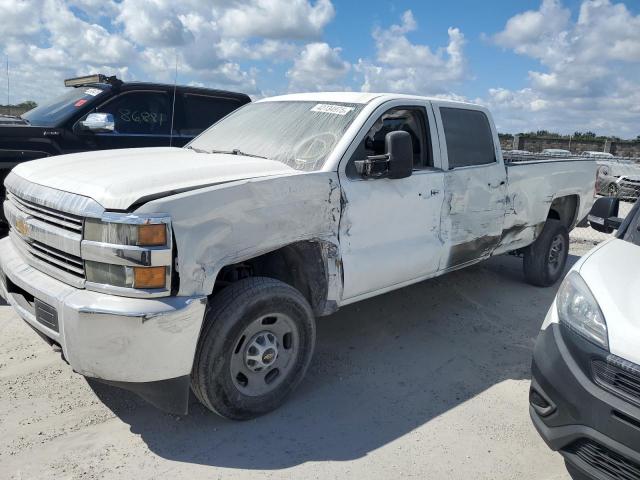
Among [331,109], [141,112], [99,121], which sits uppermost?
[331,109]

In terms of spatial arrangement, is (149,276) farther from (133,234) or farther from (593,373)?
(593,373)

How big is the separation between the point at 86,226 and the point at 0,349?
6.57 ft

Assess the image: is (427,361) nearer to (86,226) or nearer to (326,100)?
(326,100)

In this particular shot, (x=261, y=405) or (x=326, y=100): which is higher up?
(x=326, y=100)

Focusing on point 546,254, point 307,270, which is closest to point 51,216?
point 307,270

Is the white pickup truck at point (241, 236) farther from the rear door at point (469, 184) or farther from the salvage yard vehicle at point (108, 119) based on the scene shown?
the salvage yard vehicle at point (108, 119)

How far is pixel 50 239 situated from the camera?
294cm

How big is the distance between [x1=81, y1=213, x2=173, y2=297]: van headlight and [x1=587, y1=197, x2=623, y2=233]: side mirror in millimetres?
3005

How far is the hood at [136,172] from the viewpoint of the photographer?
9.07 ft

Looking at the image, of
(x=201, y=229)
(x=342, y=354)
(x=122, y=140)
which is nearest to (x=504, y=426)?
(x=342, y=354)

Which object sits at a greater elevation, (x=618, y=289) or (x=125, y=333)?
(x=618, y=289)

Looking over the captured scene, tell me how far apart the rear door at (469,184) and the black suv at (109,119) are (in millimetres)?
3589

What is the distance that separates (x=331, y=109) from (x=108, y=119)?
295cm

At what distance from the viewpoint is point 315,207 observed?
Answer: 3354 millimetres
